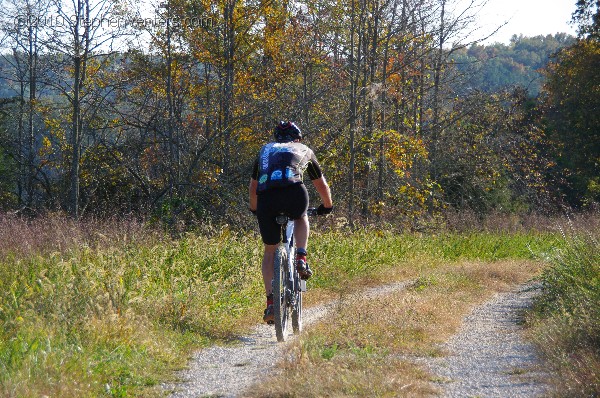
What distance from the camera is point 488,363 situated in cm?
567

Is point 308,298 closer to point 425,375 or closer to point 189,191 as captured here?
point 425,375

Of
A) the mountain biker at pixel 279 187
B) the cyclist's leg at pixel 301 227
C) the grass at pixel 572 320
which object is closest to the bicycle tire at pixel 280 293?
the mountain biker at pixel 279 187

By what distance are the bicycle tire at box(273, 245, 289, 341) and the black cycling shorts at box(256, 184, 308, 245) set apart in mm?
260

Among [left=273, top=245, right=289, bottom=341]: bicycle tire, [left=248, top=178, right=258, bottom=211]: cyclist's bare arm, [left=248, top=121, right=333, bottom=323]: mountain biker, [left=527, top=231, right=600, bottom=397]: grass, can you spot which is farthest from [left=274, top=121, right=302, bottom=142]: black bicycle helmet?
[left=527, top=231, right=600, bottom=397]: grass

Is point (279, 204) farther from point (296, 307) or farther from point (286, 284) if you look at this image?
point (296, 307)

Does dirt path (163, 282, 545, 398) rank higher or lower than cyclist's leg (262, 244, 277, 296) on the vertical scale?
lower

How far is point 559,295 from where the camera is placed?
817 cm

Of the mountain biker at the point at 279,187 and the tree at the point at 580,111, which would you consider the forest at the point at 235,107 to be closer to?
the mountain biker at the point at 279,187

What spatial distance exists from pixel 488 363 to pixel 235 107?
12685mm

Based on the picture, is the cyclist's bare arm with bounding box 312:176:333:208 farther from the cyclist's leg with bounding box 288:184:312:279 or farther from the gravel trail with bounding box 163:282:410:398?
the gravel trail with bounding box 163:282:410:398

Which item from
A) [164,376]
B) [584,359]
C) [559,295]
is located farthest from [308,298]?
[584,359]

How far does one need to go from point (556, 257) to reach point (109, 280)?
5.65m

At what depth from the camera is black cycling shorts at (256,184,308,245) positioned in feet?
21.1

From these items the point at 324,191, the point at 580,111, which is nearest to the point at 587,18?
the point at 580,111
